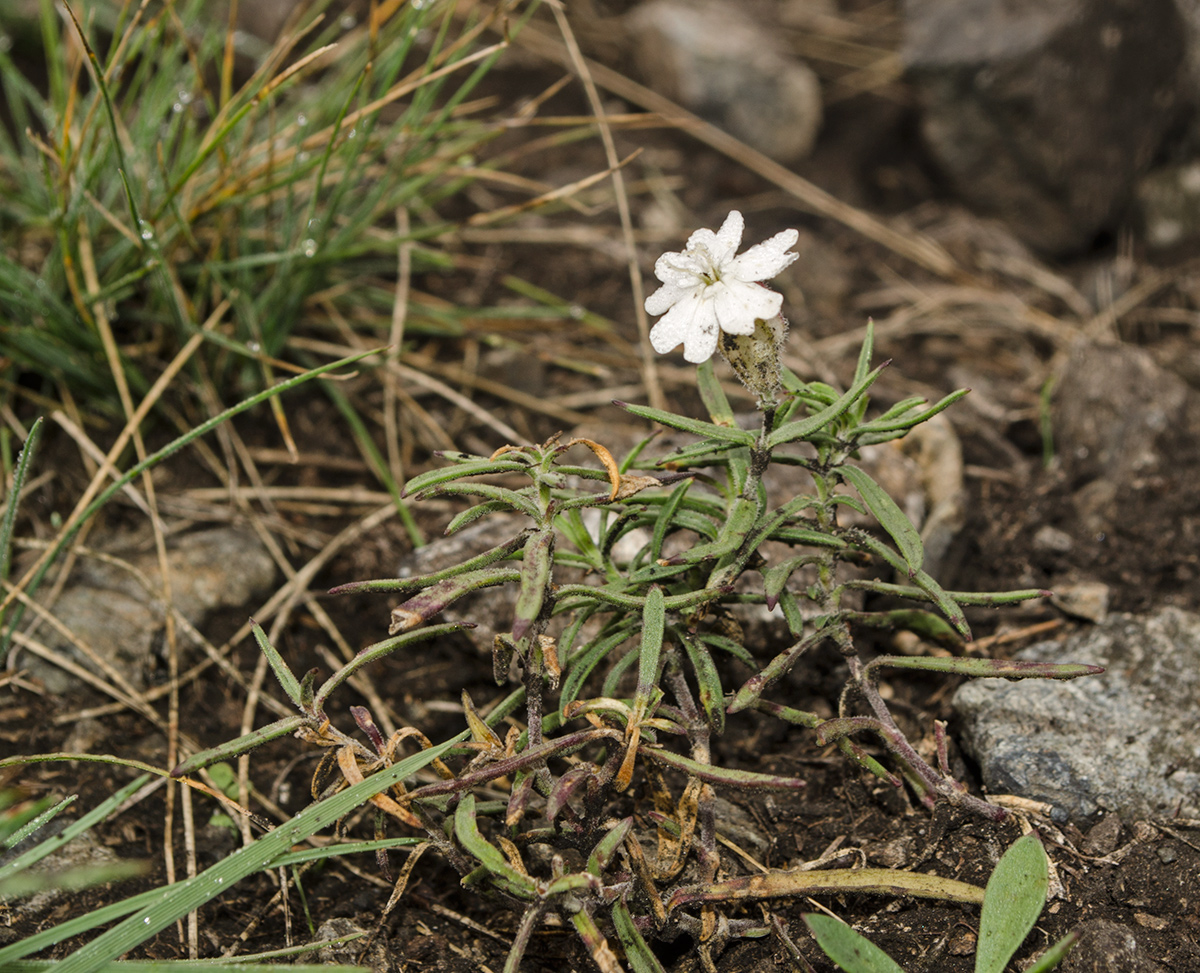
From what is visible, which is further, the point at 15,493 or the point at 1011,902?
the point at 15,493

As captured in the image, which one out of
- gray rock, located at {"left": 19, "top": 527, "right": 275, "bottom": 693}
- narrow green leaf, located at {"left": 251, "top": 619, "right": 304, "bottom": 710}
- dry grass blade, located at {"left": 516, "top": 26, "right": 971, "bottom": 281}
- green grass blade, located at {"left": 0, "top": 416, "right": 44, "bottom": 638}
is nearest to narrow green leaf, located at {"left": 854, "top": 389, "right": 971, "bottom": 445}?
narrow green leaf, located at {"left": 251, "top": 619, "right": 304, "bottom": 710}

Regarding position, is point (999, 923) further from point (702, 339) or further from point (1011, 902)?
point (702, 339)

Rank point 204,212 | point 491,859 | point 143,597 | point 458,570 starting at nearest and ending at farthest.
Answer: point 491,859, point 458,570, point 143,597, point 204,212

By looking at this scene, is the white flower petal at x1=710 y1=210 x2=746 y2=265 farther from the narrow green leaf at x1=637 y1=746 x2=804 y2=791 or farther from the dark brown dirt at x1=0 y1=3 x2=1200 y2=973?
the dark brown dirt at x1=0 y1=3 x2=1200 y2=973

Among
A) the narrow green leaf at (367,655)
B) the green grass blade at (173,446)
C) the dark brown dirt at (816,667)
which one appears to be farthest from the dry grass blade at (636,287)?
the narrow green leaf at (367,655)

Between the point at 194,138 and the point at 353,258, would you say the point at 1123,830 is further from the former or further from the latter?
the point at 194,138

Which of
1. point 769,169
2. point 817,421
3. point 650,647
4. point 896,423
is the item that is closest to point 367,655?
point 650,647

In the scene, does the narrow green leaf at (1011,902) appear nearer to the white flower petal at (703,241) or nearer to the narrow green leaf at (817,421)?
the narrow green leaf at (817,421)
